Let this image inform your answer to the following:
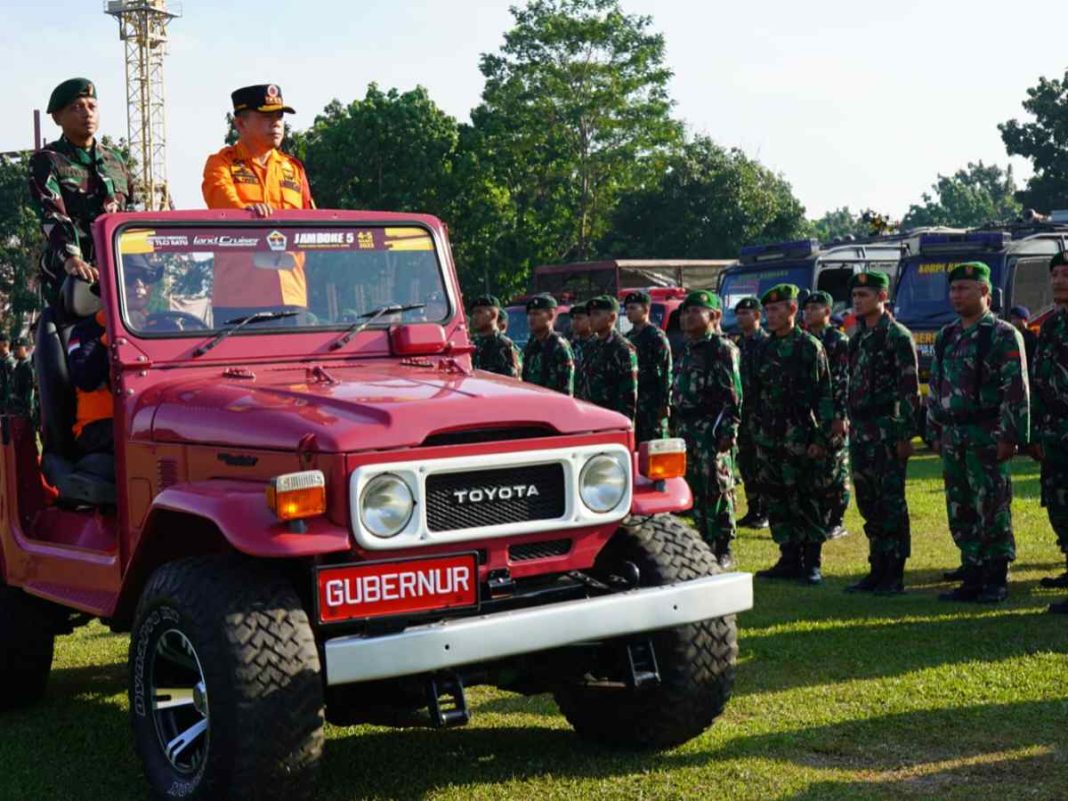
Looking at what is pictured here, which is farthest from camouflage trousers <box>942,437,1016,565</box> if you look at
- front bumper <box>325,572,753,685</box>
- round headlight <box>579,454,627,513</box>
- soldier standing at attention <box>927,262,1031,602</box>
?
round headlight <box>579,454,627,513</box>

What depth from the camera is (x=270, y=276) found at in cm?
547

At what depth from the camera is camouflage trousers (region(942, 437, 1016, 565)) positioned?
25.7ft

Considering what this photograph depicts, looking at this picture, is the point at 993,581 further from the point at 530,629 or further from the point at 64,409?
the point at 64,409

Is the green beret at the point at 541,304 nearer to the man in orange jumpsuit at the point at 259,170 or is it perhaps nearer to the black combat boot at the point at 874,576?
the black combat boot at the point at 874,576

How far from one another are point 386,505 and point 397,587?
250 mm

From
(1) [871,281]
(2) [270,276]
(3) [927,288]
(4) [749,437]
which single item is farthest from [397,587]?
(3) [927,288]

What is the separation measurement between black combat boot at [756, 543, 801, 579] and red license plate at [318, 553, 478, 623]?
496 centimetres

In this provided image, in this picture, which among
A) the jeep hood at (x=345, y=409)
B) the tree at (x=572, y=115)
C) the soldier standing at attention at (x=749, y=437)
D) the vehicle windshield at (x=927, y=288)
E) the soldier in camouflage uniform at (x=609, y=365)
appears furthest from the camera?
the tree at (x=572, y=115)

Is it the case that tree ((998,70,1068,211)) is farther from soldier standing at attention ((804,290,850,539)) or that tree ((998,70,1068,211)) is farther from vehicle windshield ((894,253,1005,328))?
soldier standing at attention ((804,290,850,539))

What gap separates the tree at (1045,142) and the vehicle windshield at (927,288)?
3346 cm

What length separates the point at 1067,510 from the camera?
311 inches

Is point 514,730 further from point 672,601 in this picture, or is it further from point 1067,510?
point 1067,510

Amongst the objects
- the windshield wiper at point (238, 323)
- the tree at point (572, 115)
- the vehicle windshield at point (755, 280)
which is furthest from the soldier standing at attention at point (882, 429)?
the tree at point (572, 115)

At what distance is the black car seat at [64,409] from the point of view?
535 cm
